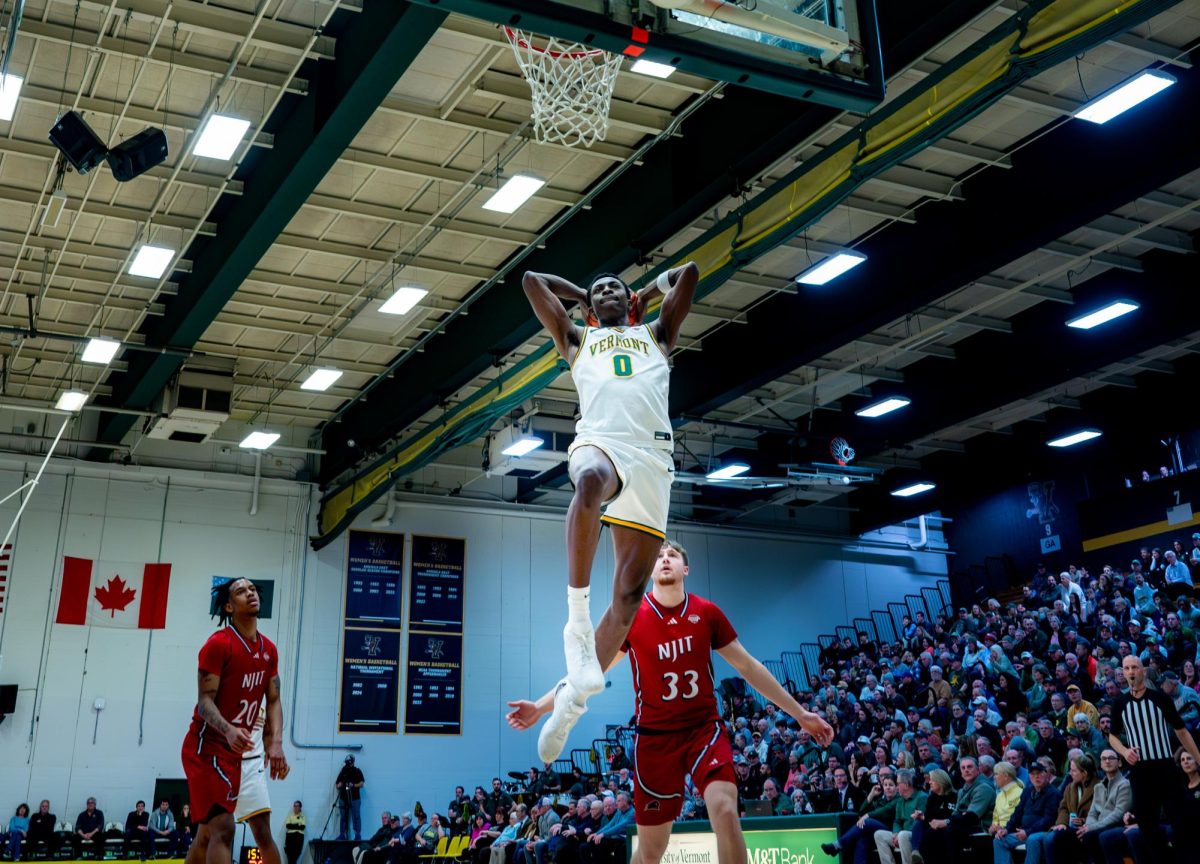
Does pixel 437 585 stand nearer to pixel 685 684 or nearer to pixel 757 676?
pixel 757 676

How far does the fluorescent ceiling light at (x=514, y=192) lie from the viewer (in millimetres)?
18250

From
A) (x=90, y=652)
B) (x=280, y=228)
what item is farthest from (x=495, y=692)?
(x=280, y=228)

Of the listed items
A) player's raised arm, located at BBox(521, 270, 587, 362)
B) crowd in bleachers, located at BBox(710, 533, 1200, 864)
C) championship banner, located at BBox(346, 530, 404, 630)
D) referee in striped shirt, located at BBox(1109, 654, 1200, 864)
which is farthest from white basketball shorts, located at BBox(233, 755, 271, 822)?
championship banner, located at BBox(346, 530, 404, 630)

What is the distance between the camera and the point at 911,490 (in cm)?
3394

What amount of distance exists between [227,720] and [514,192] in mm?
11886

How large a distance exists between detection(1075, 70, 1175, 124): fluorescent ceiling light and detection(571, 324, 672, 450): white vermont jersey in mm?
12136

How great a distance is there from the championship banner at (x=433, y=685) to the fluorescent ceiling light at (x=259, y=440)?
632 cm

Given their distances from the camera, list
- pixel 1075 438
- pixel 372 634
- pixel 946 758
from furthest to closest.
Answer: pixel 1075 438, pixel 372 634, pixel 946 758

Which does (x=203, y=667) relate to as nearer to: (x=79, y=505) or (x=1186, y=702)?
(x=1186, y=702)

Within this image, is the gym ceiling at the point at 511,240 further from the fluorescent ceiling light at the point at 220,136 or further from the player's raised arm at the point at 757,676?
the player's raised arm at the point at 757,676

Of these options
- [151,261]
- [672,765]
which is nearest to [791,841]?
[672,765]

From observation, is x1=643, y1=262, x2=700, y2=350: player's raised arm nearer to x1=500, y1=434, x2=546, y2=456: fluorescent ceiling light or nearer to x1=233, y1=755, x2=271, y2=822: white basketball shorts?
x1=233, y1=755, x2=271, y2=822: white basketball shorts

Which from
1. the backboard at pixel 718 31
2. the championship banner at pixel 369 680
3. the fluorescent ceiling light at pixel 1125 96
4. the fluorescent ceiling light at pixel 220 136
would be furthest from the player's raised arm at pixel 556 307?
the championship banner at pixel 369 680

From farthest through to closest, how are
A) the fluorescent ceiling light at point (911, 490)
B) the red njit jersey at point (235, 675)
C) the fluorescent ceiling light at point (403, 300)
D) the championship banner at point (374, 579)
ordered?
the fluorescent ceiling light at point (911, 490) < the championship banner at point (374, 579) < the fluorescent ceiling light at point (403, 300) < the red njit jersey at point (235, 675)
